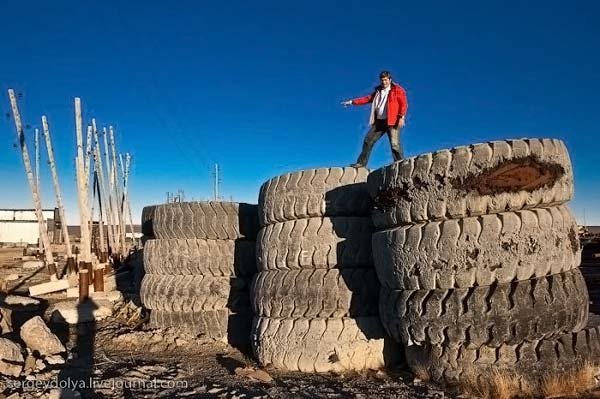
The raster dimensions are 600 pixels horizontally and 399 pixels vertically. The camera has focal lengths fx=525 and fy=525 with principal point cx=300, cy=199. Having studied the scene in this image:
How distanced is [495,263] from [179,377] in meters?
2.81

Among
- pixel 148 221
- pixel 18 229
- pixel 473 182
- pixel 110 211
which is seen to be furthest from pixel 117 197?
pixel 18 229

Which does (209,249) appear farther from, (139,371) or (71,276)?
(71,276)

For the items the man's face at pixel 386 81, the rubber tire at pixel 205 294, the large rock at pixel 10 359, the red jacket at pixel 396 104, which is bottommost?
the large rock at pixel 10 359

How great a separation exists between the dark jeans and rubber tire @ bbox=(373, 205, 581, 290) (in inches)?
93.7

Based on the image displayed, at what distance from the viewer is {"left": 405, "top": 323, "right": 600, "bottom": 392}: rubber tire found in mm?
3766

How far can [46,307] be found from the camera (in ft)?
30.0

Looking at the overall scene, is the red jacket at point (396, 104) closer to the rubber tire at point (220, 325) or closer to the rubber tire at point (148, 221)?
the rubber tire at point (220, 325)

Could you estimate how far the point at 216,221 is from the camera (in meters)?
6.33

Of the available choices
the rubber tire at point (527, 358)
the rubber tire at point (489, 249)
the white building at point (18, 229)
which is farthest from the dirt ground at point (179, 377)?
the white building at point (18, 229)

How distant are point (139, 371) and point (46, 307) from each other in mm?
5414

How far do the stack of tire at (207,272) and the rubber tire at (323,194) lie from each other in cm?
125

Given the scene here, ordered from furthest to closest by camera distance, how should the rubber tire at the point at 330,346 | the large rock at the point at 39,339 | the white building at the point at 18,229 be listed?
the white building at the point at 18,229
the large rock at the point at 39,339
the rubber tire at the point at 330,346

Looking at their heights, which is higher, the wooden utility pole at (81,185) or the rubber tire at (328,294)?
the wooden utility pole at (81,185)

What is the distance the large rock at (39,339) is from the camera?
5.11 m
